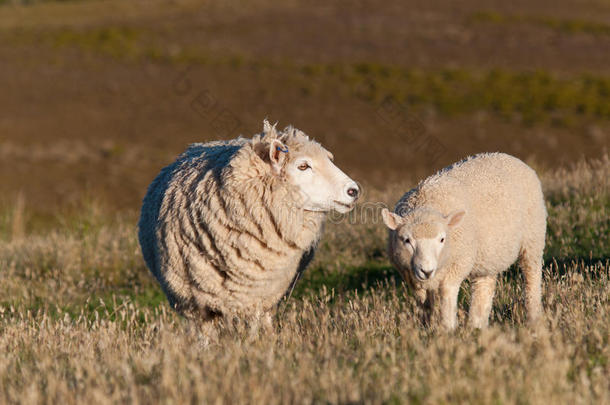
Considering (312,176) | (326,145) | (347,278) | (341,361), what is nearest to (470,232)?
(312,176)

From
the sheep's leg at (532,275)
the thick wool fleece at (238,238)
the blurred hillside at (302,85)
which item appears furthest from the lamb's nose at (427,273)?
the blurred hillside at (302,85)

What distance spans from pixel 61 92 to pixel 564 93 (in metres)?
26.0

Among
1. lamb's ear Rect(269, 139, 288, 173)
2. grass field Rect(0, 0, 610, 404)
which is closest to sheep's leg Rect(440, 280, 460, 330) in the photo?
grass field Rect(0, 0, 610, 404)

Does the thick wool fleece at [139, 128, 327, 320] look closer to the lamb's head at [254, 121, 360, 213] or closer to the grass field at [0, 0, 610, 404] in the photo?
the lamb's head at [254, 121, 360, 213]

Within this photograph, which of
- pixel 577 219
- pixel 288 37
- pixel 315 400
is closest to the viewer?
pixel 315 400

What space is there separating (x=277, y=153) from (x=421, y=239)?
135 cm

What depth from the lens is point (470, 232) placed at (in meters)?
5.33

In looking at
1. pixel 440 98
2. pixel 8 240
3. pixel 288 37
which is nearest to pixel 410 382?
pixel 8 240

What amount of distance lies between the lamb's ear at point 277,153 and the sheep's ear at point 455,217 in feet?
4.29

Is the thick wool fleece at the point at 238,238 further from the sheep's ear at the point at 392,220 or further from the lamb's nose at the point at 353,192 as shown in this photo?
the sheep's ear at the point at 392,220

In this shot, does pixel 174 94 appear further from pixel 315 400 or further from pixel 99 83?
pixel 315 400

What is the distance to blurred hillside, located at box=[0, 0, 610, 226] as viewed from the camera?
28453mm

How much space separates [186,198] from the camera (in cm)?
593

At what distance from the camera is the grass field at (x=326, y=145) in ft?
12.5
